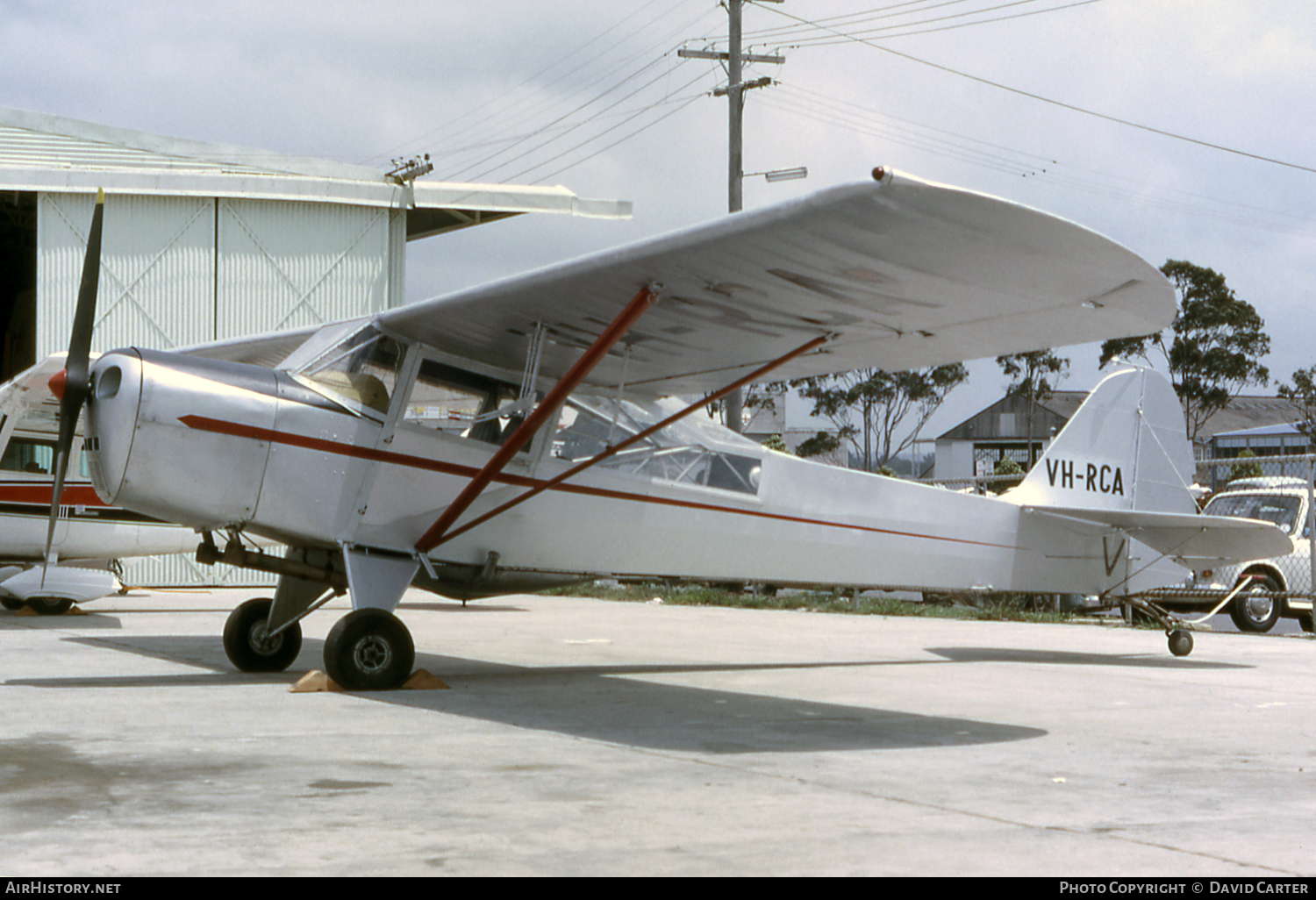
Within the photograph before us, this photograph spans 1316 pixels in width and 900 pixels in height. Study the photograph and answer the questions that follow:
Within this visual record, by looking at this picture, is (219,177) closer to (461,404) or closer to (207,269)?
(207,269)

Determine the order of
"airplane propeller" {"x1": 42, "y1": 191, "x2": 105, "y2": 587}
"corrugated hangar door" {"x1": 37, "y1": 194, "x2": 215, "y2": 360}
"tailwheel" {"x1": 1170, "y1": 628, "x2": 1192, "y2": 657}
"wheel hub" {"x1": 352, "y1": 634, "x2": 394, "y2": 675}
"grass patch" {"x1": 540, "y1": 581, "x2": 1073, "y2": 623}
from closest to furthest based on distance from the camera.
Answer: "airplane propeller" {"x1": 42, "y1": 191, "x2": 105, "y2": 587} → "wheel hub" {"x1": 352, "y1": 634, "x2": 394, "y2": 675} → "tailwheel" {"x1": 1170, "y1": 628, "x2": 1192, "y2": 657} → "grass patch" {"x1": 540, "y1": 581, "x2": 1073, "y2": 623} → "corrugated hangar door" {"x1": 37, "y1": 194, "x2": 215, "y2": 360}

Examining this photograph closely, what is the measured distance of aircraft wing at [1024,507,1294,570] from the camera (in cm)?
976

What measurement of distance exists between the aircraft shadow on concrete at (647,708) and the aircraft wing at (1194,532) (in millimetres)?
2350

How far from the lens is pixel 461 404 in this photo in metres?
8.52

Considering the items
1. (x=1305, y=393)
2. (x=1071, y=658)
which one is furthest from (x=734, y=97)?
(x=1305, y=393)

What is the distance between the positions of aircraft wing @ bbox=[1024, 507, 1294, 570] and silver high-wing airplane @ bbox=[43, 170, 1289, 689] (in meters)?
0.03

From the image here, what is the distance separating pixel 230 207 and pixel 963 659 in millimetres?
18933

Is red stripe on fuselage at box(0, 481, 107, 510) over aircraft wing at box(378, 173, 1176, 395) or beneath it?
beneath

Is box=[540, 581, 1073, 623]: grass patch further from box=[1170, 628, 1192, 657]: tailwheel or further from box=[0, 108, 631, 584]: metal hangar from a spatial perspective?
box=[0, 108, 631, 584]: metal hangar

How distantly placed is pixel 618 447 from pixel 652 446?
0.65m

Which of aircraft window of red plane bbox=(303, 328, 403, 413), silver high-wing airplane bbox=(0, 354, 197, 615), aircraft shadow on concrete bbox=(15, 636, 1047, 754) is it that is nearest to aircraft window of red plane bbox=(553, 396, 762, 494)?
aircraft window of red plane bbox=(303, 328, 403, 413)

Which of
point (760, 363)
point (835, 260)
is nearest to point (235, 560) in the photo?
point (760, 363)

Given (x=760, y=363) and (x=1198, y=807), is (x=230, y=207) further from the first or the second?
(x=1198, y=807)

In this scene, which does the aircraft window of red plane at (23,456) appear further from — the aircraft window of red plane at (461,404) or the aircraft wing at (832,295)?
the aircraft wing at (832,295)
